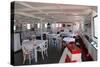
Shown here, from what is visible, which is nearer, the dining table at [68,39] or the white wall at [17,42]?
the white wall at [17,42]

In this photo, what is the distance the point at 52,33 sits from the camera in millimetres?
2305

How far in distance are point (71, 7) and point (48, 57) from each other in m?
0.82

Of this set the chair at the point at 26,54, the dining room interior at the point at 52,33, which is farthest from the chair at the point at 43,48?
the chair at the point at 26,54

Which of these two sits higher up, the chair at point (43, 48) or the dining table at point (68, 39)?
the dining table at point (68, 39)

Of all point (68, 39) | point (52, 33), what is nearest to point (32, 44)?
point (52, 33)

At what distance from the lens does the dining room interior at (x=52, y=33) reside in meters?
2.18

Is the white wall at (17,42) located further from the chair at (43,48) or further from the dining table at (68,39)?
the dining table at (68,39)

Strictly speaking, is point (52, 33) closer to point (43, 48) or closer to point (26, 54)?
point (43, 48)

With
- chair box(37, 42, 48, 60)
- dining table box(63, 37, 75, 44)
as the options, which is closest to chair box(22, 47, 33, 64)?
chair box(37, 42, 48, 60)

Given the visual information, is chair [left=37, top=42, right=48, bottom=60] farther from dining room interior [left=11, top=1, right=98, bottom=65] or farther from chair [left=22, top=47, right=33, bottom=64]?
chair [left=22, top=47, right=33, bottom=64]

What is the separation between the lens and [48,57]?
7.52 feet

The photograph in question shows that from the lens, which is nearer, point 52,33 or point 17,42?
point 17,42

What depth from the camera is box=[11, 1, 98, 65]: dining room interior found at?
2.18m

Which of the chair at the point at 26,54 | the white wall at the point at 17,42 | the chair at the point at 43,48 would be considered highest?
the white wall at the point at 17,42
